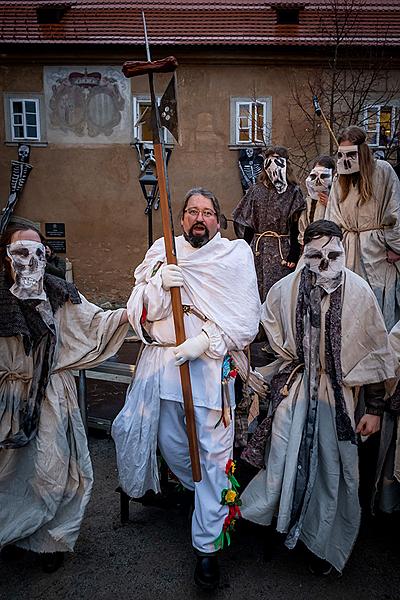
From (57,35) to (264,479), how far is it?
36.7 feet

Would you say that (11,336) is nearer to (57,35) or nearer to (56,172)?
(56,172)

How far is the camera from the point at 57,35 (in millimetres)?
11383

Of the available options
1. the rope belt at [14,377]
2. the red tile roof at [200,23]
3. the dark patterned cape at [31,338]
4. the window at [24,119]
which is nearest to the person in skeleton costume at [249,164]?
the red tile roof at [200,23]

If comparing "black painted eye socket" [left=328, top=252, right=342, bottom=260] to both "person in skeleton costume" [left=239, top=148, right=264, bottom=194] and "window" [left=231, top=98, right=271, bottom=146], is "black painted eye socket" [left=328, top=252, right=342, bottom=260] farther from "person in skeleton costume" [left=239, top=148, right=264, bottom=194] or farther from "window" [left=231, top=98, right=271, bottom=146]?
"window" [left=231, top=98, right=271, bottom=146]

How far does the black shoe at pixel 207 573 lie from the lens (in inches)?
107

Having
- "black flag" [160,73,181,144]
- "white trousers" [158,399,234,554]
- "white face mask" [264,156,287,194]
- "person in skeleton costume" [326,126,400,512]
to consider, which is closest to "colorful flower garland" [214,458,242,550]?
"white trousers" [158,399,234,554]

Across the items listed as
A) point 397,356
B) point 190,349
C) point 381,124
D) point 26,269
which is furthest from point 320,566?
point 381,124

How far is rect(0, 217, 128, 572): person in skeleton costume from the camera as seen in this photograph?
2.74m

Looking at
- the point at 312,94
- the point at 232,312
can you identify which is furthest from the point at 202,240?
the point at 312,94

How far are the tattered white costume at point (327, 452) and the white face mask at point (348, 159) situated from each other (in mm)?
1321

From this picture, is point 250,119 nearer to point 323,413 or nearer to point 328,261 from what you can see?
point 328,261

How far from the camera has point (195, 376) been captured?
2816 millimetres

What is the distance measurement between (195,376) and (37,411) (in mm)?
819

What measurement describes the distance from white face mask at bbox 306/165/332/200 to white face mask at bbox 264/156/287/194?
0.74 ft
